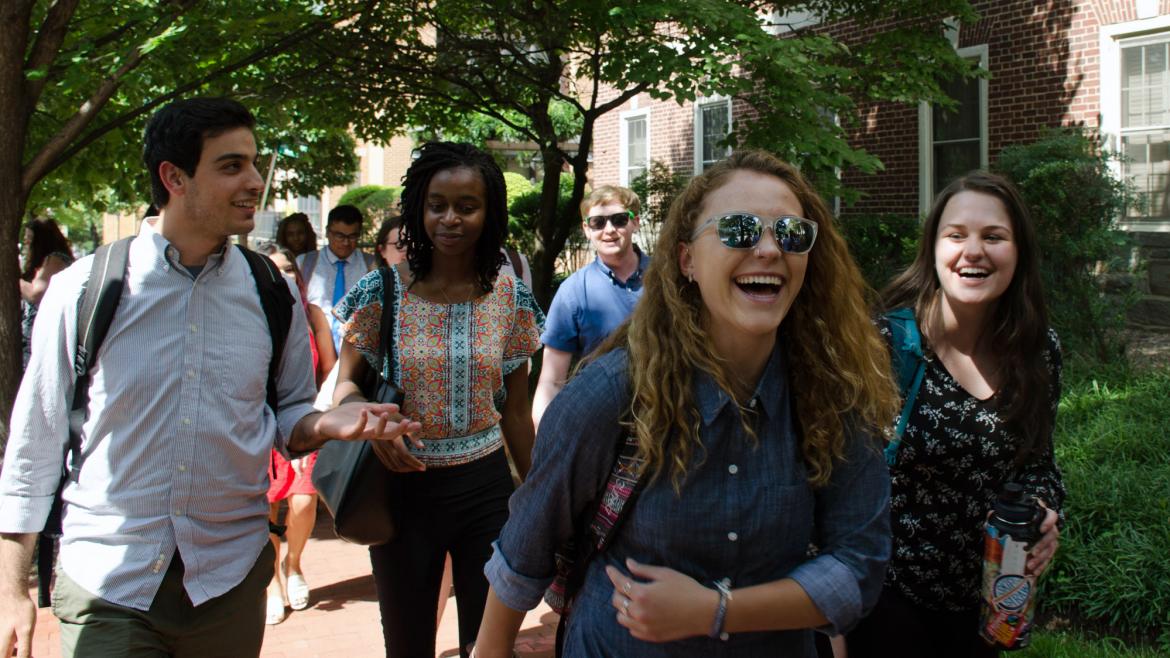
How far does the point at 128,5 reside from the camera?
8.21 metres

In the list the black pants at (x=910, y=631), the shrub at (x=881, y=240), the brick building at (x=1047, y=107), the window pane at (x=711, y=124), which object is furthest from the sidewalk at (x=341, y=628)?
the window pane at (x=711, y=124)

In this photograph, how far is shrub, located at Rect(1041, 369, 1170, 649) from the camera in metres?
4.98

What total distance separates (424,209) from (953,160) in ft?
38.0

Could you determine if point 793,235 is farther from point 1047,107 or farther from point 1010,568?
point 1047,107

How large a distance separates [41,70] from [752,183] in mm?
5730

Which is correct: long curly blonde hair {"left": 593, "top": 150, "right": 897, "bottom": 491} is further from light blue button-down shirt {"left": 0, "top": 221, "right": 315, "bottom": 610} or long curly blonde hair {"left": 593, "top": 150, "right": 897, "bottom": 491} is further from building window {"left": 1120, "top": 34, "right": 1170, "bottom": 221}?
building window {"left": 1120, "top": 34, "right": 1170, "bottom": 221}

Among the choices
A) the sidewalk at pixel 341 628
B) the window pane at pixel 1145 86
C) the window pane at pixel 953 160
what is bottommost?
the sidewalk at pixel 341 628

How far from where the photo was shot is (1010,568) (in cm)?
269

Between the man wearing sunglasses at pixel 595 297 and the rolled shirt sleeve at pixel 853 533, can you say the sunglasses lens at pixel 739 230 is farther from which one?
the man wearing sunglasses at pixel 595 297

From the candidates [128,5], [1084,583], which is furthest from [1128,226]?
[128,5]

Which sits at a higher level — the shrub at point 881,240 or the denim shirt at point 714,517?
the shrub at point 881,240

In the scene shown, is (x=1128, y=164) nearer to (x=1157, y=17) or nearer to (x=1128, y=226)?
(x=1128, y=226)

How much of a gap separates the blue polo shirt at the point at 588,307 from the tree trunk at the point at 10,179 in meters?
3.58

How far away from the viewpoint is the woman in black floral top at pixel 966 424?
9.77ft
